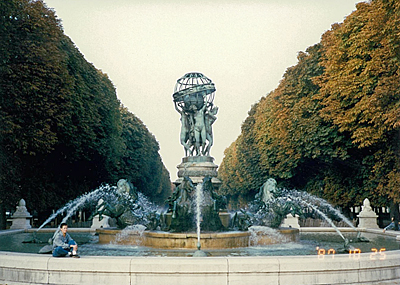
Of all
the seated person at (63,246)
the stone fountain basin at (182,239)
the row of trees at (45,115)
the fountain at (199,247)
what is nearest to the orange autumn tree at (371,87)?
the fountain at (199,247)

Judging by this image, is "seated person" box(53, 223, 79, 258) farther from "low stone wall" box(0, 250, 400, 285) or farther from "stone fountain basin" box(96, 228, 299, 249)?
"stone fountain basin" box(96, 228, 299, 249)

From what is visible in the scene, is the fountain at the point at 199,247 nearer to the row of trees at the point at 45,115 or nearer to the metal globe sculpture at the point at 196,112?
the metal globe sculpture at the point at 196,112

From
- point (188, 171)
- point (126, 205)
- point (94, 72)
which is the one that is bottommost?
point (126, 205)

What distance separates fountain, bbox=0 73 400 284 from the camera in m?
10.7

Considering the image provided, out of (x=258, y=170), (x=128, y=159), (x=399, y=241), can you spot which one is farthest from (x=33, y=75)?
(x=258, y=170)

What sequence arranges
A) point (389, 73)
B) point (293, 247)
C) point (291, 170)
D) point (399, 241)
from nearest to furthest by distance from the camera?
point (293, 247) → point (399, 241) → point (389, 73) → point (291, 170)

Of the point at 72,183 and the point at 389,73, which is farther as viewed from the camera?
the point at 72,183

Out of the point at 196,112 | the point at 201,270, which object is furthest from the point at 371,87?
the point at 201,270

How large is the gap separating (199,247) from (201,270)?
116 inches

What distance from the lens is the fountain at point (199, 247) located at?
420 inches

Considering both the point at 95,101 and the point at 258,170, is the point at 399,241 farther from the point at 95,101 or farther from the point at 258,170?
the point at 258,170

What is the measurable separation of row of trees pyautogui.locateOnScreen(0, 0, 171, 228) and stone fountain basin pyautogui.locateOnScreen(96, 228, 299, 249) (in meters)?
11.0

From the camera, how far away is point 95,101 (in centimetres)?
3847

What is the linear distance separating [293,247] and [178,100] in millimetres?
9882
